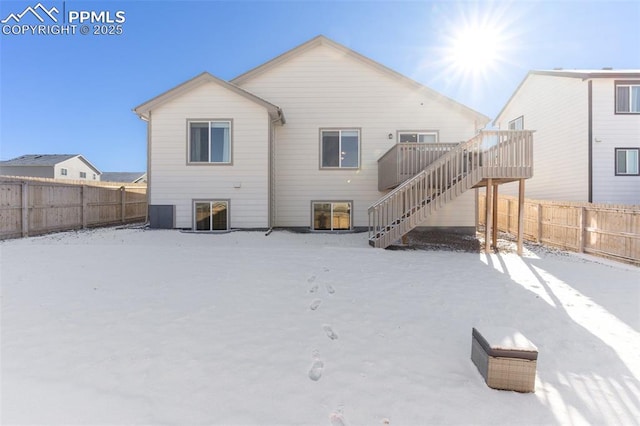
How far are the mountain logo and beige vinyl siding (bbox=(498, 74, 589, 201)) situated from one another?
20.9 metres

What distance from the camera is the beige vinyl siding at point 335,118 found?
11508 mm

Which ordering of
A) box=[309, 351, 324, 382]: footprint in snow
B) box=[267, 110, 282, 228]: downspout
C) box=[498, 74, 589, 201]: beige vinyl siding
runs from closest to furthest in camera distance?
1. box=[309, 351, 324, 382]: footprint in snow
2. box=[267, 110, 282, 228]: downspout
3. box=[498, 74, 589, 201]: beige vinyl siding

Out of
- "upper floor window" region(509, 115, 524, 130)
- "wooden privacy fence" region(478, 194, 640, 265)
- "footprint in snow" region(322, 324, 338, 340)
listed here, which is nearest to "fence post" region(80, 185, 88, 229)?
"footprint in snow" region(322, 324, 338, 340)

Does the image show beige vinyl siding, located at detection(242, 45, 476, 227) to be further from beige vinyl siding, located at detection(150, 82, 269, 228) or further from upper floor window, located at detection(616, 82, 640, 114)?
upper floor window, located at detection(616, 82, 640, 114)

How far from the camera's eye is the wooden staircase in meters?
7.61

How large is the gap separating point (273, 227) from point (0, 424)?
383 inches

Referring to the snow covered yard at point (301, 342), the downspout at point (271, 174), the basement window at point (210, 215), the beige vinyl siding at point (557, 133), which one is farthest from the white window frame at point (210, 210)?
the beige vinyl siding at point (557, 133)

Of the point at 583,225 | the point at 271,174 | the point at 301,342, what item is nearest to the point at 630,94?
the point at 583,225

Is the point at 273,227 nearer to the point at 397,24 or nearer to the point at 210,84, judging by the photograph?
the point at 210,84

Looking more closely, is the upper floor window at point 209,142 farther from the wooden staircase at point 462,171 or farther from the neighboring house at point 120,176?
the neighboring house at point 120,176

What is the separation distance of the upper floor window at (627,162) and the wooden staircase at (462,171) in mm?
9135

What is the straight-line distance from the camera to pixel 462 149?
7.89m

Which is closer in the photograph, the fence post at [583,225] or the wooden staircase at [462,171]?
the wooden staircase at [462,171]

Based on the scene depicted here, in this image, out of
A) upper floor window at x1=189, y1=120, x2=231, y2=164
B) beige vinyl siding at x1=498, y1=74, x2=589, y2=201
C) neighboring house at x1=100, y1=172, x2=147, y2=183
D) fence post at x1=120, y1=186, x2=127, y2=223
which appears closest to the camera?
upper floor window at x1=189, y1=120, x2=231, y2=164
